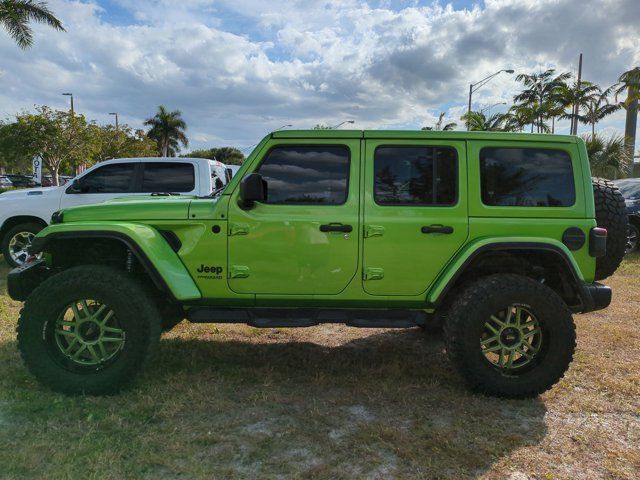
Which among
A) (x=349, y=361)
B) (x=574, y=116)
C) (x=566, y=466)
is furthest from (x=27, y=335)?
(x=574, y=116)

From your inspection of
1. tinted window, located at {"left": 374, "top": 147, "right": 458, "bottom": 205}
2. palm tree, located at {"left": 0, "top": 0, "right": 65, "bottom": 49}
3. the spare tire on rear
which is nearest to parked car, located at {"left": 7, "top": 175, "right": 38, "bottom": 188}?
palm tree, located at {"left": 0, "top": 0, "right": 65, "bottom": 49}

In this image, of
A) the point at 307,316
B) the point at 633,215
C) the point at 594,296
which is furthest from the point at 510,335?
the point at 633,215

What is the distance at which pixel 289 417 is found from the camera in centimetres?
347

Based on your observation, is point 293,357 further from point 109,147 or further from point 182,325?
point 109,147

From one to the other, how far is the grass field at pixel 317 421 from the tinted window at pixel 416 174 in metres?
1.47

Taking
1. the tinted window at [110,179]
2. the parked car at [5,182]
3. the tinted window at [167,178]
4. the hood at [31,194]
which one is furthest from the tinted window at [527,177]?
the parked car at [5,182]

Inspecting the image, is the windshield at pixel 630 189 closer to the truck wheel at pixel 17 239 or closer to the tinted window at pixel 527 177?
the tinted window at pixel 527 177

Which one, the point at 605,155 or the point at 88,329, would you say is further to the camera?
the point at 605,155

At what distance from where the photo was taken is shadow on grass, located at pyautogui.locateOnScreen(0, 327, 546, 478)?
2.92m

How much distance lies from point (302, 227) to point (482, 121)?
29719mm

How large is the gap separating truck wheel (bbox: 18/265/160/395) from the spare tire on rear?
346 centimetres

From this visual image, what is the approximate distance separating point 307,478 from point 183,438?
0.85 m

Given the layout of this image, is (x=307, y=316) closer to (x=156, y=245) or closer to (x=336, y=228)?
(x=336, y=228)

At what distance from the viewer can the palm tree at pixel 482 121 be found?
1172 inches
